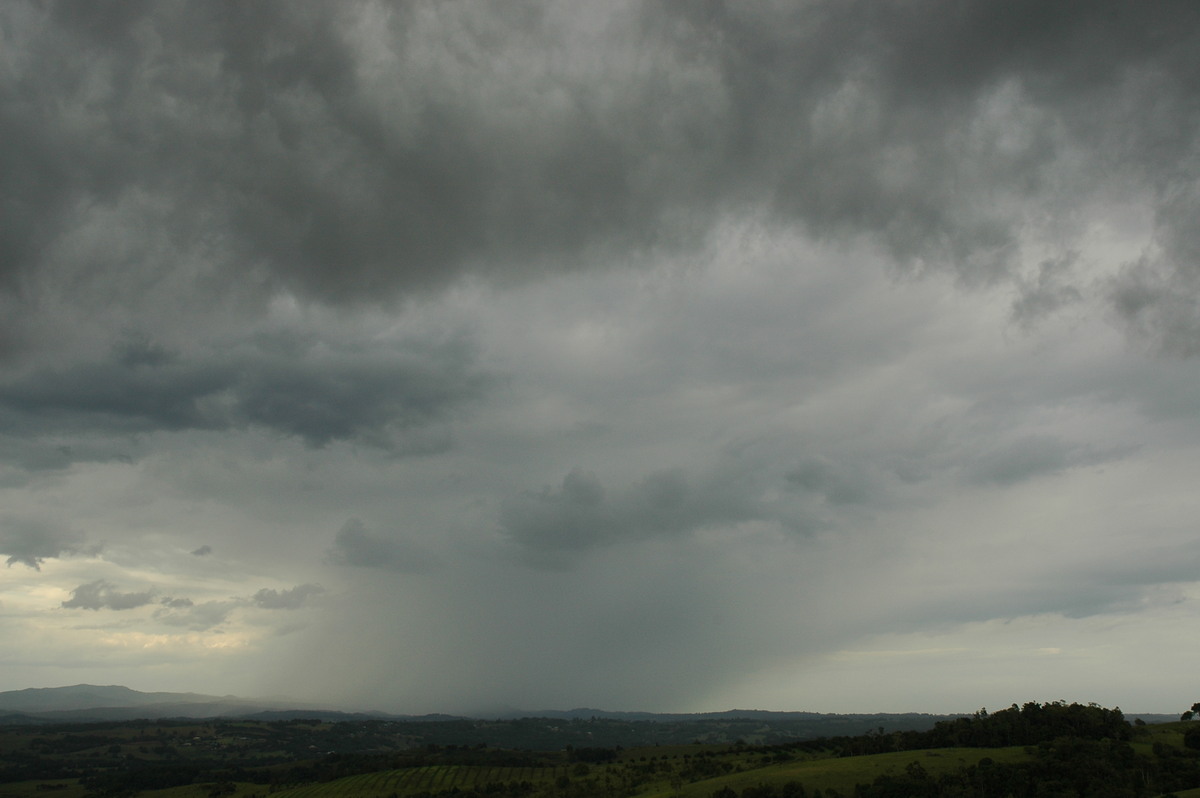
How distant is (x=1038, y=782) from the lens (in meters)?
133

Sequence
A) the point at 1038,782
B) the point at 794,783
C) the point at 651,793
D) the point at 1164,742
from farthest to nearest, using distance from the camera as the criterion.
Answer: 1. the point at 651,793
2. the point at 1164,742
3. the point at 794,783
4. the point at 1038,782

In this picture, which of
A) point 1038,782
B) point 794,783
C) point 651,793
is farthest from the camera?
point 651,793

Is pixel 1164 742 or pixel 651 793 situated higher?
pixel 1164 742

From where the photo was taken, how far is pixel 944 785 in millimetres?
135875

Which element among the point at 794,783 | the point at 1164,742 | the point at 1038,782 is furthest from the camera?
the point at 1164,742

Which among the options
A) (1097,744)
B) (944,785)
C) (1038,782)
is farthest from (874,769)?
(1097,744)

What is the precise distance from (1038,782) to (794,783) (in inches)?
1805

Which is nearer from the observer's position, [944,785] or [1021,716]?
[944,785]

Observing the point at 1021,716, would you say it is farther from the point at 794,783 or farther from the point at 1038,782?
the point at 794,783

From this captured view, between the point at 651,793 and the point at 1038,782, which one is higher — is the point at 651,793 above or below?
below

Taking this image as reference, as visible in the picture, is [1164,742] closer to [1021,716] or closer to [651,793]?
[1021,716]

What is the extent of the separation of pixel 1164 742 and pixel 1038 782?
5958 cm

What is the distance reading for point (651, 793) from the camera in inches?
7333

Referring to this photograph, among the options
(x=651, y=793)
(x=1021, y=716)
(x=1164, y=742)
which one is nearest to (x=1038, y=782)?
(x=1164, y=742)
